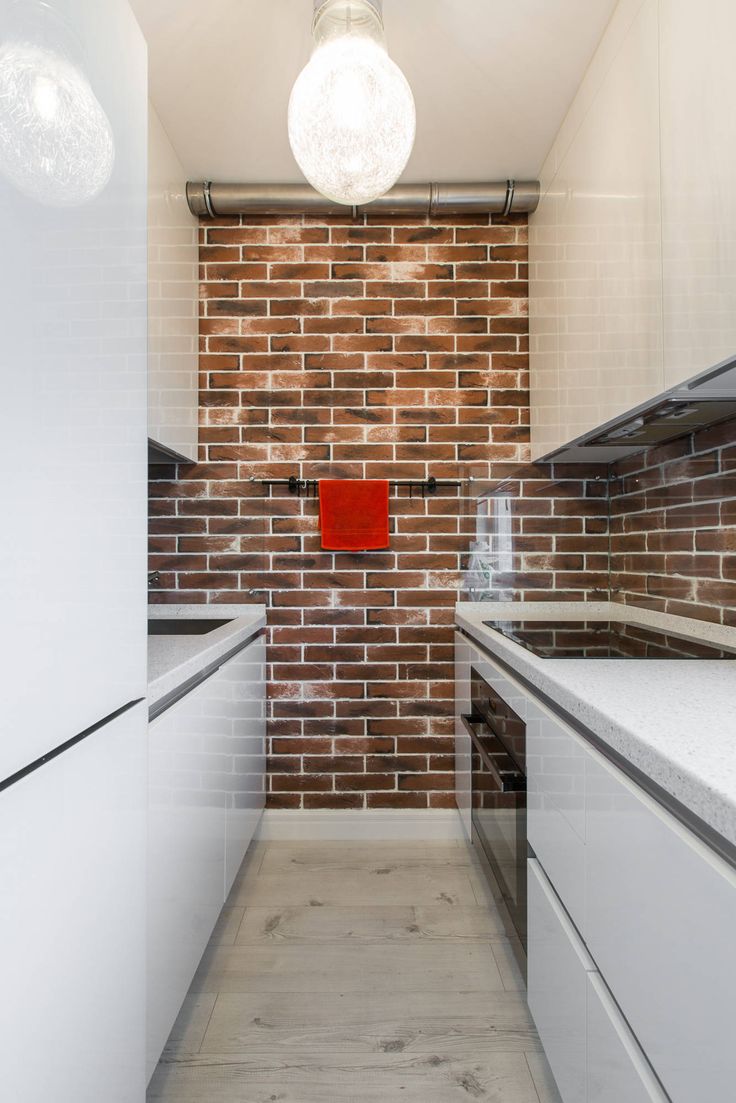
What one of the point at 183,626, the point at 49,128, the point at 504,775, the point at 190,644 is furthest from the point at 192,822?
the point at 49,128

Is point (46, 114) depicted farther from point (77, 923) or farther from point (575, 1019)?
point (575, 1019)

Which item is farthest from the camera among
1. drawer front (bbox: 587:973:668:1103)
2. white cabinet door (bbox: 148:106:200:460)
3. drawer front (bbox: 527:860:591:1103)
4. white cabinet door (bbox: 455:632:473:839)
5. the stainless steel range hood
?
white cabinet door (bbox: 455:632:473:839)

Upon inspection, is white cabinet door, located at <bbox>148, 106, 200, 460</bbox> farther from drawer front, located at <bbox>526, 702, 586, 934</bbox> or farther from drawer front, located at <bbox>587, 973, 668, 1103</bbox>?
drawer front, located at <bbox>587, 973, 668, 1103</bbox>

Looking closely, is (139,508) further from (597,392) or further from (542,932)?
(597,392)

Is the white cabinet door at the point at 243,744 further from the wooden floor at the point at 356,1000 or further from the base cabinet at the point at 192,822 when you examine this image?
the wooden floor at the point at 356,1000

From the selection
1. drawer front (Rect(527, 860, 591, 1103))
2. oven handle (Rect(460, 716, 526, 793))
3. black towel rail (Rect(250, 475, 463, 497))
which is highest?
black towel rail (Rect(250, 475, 463, 497))

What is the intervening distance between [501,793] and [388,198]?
2.13 meters

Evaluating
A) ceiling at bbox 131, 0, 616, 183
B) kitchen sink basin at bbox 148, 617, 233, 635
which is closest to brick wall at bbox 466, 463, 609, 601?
kitchen sink basin at bbox 148, 617, 233, 635

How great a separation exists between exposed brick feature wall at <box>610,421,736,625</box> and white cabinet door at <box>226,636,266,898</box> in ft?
4.43

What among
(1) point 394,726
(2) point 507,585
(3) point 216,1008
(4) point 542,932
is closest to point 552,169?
(2) point 507,585

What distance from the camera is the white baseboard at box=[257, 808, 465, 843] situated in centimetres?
255

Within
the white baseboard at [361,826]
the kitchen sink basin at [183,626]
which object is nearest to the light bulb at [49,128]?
the kitchen sink basin at [183,626]

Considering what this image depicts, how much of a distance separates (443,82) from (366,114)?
68 cm

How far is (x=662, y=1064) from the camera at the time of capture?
2.49 feet
